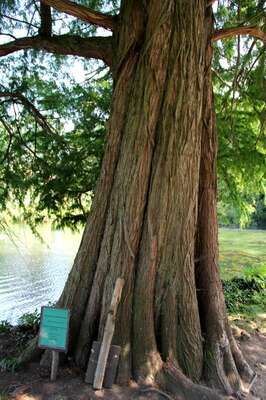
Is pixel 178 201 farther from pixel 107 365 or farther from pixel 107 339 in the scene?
pixel 107 365

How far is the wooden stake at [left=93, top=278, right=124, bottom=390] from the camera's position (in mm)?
2932

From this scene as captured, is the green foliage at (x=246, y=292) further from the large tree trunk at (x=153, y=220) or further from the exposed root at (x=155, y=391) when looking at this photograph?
the exposed root at (x=155, y=391)

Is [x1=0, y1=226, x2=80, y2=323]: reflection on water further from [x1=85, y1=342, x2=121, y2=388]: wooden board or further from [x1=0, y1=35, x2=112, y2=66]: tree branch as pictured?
[x1=85, y1=342, x2=121, y2=388]: wooden board

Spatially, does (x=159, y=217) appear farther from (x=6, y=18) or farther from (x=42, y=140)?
(x=6, y=18)

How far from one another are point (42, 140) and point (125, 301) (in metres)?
3.31

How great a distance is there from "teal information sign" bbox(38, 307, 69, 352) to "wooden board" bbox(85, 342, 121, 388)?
235mm

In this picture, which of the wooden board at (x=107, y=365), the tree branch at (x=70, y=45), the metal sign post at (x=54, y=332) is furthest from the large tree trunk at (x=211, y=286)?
the metal sign post at (x=54, y=332)

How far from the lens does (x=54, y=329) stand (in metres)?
3.05

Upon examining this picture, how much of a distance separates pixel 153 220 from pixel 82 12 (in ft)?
6.81

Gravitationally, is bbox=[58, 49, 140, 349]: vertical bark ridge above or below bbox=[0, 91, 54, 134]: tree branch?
below

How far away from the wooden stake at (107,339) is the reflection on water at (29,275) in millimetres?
2942

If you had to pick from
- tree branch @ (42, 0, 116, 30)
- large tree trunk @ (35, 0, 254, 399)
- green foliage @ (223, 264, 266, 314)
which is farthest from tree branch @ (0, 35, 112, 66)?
green foliage @ (223, 264, 266, 314)

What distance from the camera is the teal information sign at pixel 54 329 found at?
301 centimetres

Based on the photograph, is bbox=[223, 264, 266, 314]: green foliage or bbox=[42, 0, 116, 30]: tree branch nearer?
bbox=[42, 0, 116, 30]: tree branch
